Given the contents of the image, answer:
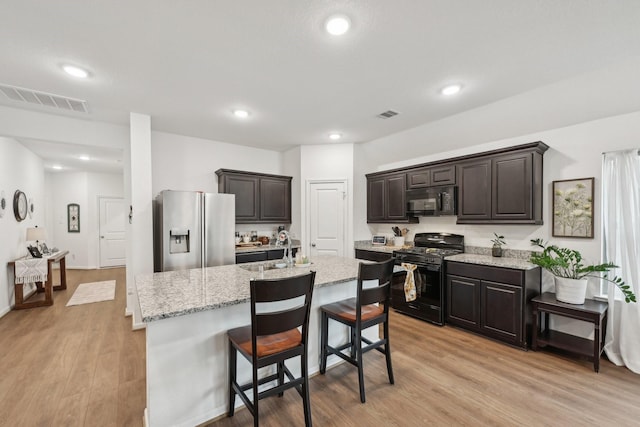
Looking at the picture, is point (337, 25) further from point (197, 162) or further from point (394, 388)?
point (197, 162)

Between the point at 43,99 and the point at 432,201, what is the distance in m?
5.01

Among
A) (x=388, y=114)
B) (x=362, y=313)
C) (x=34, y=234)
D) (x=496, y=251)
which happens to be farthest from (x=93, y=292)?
(x=496, y=251)

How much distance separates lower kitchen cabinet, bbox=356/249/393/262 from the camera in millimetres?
4446

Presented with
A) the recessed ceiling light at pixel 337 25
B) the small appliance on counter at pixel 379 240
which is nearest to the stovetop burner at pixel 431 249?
the small appliance on counter at pixel 379 240

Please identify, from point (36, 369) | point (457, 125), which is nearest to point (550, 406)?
point (457, 125)

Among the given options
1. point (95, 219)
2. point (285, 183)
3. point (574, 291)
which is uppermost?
point (285, 183)

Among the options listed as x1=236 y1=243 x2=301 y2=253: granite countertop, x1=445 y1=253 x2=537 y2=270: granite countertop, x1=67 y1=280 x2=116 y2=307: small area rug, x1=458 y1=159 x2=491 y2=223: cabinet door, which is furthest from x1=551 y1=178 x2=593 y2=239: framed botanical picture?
x1=67 y1=280 x2=116 y2=307: small area rug

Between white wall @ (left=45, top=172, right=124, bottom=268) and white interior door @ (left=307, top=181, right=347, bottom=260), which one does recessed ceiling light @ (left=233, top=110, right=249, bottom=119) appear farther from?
white wall @ (left=45, top=172, right=124, bottom=268)

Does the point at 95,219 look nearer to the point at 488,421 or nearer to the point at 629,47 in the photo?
the point at 488,421

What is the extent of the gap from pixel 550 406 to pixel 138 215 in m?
4.61

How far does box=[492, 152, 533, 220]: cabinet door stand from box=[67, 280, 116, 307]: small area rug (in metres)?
6.33

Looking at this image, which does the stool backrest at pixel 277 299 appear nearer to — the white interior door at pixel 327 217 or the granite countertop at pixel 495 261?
the granite countertop at pixel 495 261

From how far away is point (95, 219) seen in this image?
7.80 meters

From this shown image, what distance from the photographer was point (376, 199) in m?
5.02
